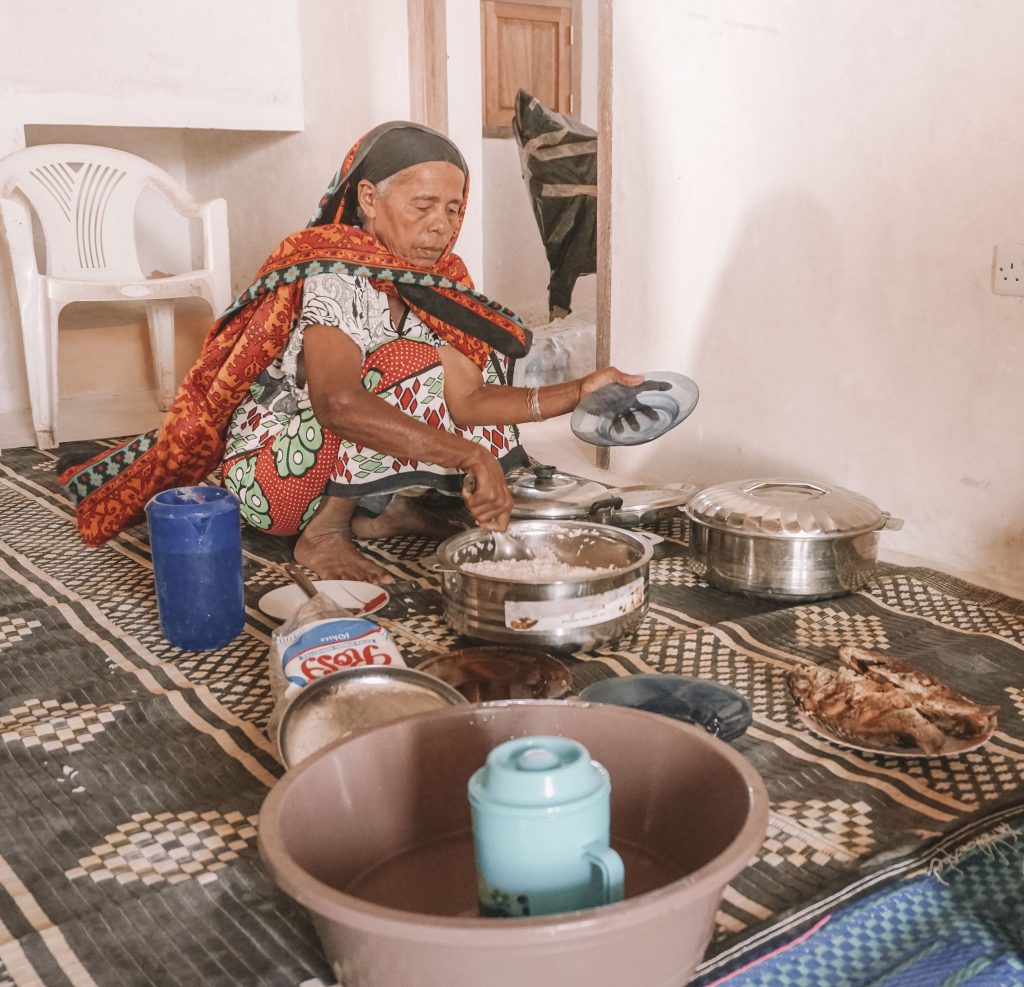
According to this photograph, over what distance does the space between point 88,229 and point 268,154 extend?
3.20ft

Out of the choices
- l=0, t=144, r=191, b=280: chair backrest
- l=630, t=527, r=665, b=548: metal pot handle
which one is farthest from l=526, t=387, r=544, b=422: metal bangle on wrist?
l=0, t=144, r=191, b=280: chair backrest

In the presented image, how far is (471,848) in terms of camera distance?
94 cm

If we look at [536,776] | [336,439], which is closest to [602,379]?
[336,439]

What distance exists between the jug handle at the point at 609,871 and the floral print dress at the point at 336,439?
144 centimetres

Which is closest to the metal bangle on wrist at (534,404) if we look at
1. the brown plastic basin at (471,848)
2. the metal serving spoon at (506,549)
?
the metal serving spoon at (506,549)

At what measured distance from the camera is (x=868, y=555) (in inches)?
74.3

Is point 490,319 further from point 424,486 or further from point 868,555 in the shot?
point 868,555

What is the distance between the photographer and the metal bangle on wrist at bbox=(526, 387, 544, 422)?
210 centimetres

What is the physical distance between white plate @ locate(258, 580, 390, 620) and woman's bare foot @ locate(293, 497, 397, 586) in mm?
85

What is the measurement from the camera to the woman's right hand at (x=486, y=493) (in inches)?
66.9

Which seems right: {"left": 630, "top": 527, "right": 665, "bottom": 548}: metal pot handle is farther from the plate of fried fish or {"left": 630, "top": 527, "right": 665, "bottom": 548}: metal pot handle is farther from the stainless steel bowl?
the stainless steel bowl

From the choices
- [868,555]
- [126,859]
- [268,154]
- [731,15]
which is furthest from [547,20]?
[126,859]

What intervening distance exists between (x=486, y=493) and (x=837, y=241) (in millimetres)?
993

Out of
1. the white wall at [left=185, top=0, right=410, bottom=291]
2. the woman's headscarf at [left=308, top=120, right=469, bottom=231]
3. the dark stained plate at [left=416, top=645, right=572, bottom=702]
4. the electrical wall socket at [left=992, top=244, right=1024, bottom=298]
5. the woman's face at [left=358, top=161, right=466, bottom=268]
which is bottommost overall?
the dark stained plate at [left=416, top=645, right=572, bottom=702]
